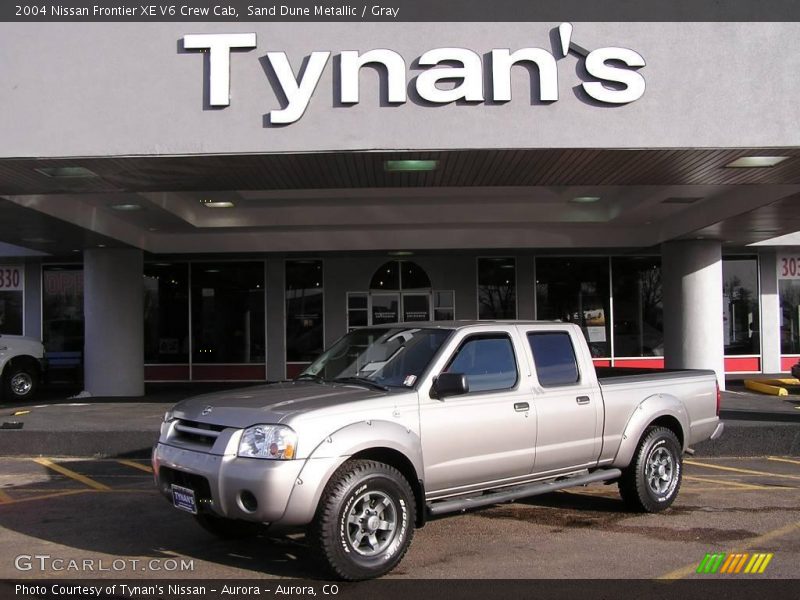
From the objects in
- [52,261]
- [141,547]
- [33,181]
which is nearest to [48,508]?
[141,547]

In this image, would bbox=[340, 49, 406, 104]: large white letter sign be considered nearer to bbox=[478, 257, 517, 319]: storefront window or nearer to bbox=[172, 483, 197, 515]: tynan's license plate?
bbox=[172, 483, 197, 515]: tynan's license plate

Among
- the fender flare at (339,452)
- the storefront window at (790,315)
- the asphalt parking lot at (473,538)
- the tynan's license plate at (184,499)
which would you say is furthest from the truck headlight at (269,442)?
the storefront window at (790,315)

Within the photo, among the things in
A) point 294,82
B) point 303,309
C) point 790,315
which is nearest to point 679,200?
point 294,82

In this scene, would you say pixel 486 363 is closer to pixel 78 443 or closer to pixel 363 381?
pixel 363 381

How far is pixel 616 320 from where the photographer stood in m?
21.0

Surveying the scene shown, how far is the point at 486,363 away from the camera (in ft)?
20.7

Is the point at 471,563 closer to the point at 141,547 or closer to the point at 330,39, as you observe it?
the point at 141,547

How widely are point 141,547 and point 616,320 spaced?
17090mm

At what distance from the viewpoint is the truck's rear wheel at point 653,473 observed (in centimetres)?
713

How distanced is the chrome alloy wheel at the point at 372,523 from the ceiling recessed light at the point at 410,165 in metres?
5.34

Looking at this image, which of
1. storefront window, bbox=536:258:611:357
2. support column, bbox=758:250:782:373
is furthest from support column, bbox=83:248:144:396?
support column, bbox=758:250:782:373

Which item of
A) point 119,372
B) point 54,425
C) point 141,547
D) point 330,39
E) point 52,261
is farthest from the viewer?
point 52,261

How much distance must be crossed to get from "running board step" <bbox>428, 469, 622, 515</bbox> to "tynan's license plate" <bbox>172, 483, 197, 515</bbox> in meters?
1.74

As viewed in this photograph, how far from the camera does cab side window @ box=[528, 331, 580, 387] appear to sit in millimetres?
6641
